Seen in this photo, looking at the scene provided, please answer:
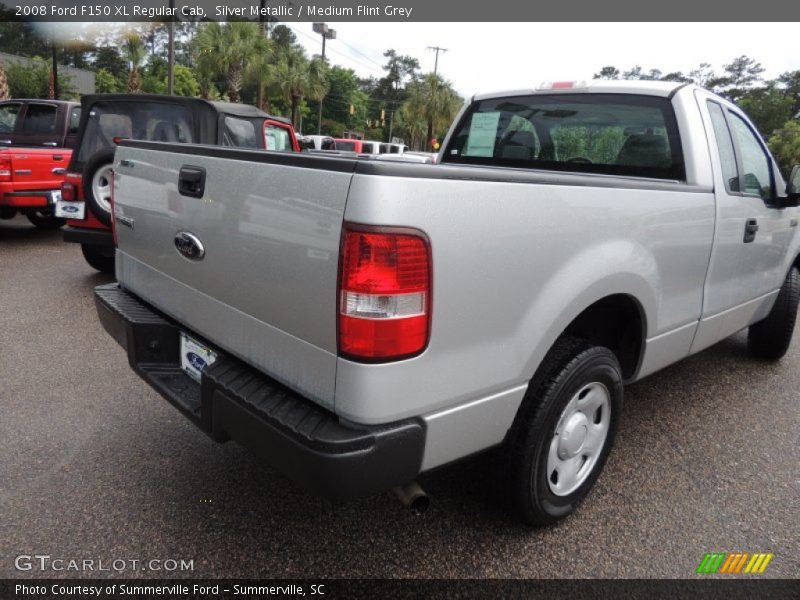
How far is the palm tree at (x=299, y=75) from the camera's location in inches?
1622

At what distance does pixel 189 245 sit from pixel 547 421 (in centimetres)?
145

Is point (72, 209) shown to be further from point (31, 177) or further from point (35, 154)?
point (35, 154)

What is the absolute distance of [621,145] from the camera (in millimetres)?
3145

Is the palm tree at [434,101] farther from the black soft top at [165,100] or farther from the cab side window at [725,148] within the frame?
the cab side window at [725,148]

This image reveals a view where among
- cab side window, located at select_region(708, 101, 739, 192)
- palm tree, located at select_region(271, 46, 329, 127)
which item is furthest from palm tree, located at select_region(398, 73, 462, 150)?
cab side window, located at select_region(708, 101, 739, 192)

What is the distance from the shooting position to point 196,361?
2.27 metres

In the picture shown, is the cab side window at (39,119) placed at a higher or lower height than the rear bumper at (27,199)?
higher

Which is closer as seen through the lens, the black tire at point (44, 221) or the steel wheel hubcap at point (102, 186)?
the steel wheel hubcap at point (102, 186)

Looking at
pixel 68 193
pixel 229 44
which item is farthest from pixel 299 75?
pixel 68 193

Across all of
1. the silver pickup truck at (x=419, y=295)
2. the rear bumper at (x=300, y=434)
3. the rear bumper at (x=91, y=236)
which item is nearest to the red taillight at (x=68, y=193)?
the rear bumper at (x=91, y=236)

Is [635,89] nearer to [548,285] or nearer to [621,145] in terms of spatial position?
[621,145]

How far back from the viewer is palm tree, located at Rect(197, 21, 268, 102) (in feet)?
102

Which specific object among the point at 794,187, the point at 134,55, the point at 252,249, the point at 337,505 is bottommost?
the point at 337,505

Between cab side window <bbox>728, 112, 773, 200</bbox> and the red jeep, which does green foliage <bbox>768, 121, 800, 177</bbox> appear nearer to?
cab side window <bbox>728, 112, 773, 200</bbox>
